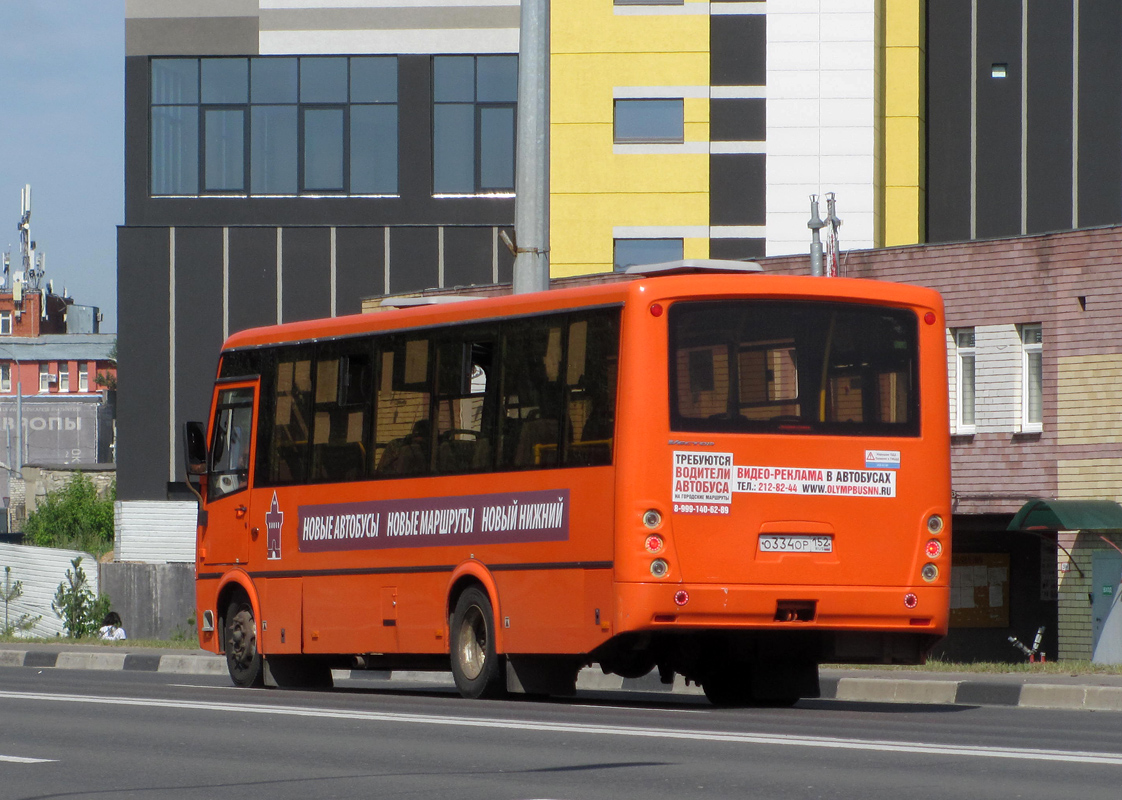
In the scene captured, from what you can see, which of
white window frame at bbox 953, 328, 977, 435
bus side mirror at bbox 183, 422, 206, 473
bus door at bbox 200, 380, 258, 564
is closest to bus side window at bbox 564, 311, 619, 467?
bus door at bbox 200, 380, 258, 564

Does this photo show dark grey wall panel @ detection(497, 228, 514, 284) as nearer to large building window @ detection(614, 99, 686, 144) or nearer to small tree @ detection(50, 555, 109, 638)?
large building window @ detection(614, 99, 686, 144)

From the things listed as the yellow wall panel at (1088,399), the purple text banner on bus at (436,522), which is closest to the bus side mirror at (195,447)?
the purple text banner on bus at (436,522)

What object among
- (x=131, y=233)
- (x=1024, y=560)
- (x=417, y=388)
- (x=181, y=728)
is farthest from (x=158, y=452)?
(x=181, y=728)

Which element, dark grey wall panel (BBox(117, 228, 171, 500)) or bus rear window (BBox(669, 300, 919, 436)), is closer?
bus rear window (BBox(669, 300, 919, 436))

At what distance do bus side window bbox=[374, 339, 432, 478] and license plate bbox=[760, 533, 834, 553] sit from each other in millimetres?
3035

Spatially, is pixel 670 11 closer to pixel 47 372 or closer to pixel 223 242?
pixel 223 242

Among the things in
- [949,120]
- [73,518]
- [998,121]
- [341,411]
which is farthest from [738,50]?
[73,518]

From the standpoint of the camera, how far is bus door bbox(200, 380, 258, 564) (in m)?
17.5

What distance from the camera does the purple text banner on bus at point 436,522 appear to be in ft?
46.4

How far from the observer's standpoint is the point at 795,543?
1366 cm

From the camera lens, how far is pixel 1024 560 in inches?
1366

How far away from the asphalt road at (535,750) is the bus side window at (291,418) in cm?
261

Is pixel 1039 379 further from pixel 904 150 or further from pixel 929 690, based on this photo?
pixel 904 150

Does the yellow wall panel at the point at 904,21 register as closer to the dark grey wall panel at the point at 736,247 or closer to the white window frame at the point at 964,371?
the dark grey wall panel at the point at 736,247
